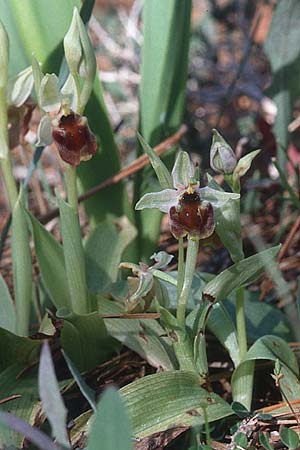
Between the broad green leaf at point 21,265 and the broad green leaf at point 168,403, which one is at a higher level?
the broad green leaf at point 21,265

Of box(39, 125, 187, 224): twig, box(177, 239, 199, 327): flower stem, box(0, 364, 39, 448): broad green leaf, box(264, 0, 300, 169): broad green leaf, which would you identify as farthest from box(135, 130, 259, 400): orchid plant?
box(264, 0, 300, 169): broad green leaf

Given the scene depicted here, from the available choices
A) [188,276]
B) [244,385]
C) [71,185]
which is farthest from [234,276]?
[71,185]

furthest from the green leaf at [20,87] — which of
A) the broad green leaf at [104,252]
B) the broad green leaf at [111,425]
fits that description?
the broad green leaf at [111,425]

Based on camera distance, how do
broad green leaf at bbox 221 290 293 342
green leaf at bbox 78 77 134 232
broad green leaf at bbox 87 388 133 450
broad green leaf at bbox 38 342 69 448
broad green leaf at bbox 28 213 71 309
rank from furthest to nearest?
green leaf at bbox 78 77 134 232 < broad green leaf at bbox 221 290 293 342 < broad green leaf at bbox 28 213 71 309 < broad green leaf at bbox 38 342 69 448 < broad green leaf at bbox 87 388 133 450

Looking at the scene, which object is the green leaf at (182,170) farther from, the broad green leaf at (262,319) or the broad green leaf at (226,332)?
the broad green leaf at (262,319)

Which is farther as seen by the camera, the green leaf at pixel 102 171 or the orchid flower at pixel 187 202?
the green leaf at pixel 102 171

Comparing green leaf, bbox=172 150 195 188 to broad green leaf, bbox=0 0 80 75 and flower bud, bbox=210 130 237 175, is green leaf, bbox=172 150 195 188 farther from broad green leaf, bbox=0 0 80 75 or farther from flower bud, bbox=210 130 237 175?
broad green leaf, bbox=0 0 80 75

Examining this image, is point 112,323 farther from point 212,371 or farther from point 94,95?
point 94,95
